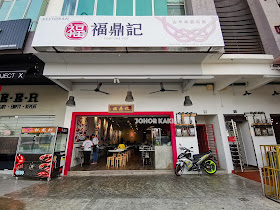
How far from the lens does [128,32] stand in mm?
3889

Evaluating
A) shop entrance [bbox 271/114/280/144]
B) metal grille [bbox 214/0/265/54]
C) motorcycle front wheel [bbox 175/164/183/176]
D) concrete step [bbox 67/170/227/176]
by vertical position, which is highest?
metal grille [bbox 214/0/265/54]

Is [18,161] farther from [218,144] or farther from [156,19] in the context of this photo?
[218,144]

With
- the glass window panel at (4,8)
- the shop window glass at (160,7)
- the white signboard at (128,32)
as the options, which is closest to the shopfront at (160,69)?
the white signboard at (128,32)

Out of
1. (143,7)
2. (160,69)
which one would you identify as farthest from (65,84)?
(143,7)

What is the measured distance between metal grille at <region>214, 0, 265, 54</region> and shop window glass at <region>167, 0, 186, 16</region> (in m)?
1.57

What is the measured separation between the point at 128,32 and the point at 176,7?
3044mm

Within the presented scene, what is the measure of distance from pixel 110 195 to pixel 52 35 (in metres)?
4.58

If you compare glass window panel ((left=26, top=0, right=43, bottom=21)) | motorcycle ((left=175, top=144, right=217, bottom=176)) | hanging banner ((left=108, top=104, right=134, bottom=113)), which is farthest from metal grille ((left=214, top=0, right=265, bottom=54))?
glass window panel ((left=26, top=0, right=43, bottom=21))

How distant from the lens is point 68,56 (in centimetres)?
422

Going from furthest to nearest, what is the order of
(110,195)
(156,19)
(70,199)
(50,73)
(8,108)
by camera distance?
1. (8,108)
2. (50,73)
3. (156,19)
4. (110,195)
5. (70,199)

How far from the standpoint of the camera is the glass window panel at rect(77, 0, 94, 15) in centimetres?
490

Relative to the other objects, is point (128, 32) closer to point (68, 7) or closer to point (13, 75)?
point (68, 7)

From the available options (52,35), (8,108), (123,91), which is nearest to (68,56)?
(52,35)

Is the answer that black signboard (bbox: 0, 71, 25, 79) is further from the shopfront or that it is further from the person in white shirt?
the person in white shirt
